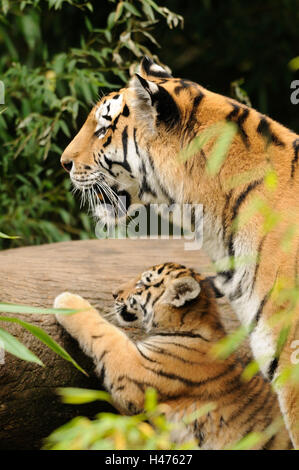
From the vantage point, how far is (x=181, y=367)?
9.32 feet

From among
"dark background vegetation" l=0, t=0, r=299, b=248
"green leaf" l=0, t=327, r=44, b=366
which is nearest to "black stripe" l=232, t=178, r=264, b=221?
"green leaf" l=0, t=327, r=44, b=366

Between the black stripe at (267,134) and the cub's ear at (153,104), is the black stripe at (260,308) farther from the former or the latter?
the cub's ear at (153,104)

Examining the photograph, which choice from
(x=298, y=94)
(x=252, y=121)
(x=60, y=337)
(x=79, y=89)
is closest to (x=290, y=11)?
(x=298, y=94)

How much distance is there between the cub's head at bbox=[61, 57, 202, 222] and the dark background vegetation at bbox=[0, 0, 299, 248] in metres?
1.42

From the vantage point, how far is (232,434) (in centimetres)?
281

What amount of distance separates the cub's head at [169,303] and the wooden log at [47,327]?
12cm

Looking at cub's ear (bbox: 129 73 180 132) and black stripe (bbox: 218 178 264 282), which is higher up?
cub's ear (bbox: 129 73 180 132)

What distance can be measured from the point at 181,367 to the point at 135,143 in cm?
91

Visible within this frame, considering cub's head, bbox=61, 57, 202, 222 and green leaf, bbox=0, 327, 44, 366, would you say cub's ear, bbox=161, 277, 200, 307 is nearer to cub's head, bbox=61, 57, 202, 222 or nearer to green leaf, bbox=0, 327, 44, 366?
cub's head, bbox=61, 57, 202, 222

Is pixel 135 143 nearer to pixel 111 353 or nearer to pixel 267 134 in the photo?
pixel 267 134

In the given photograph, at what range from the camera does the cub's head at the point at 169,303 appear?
A: 2.98 m

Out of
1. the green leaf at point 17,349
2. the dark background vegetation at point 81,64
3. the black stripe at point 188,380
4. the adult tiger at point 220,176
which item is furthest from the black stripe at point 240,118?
the dark background vegetation at point 81,64

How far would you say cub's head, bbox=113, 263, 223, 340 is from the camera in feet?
9.77

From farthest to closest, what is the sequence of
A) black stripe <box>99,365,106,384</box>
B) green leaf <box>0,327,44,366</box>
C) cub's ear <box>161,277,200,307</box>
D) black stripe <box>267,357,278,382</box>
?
cub's ear <box>161,277,200,307</box> → black stripe <box>99,365,106,384</box> → black stripe <box>267,357,278,382</box> → green leaf <box>0,327,44,366</box>
